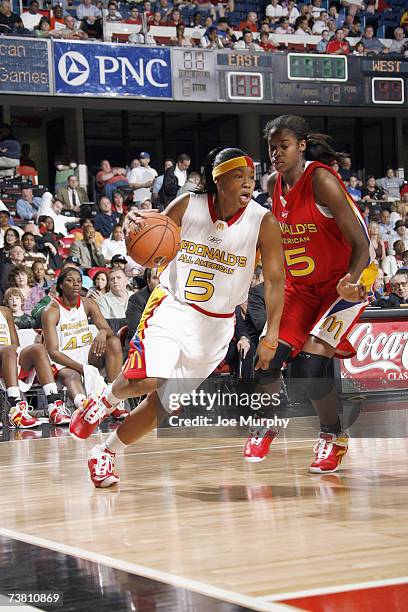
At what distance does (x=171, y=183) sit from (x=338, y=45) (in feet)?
21.7

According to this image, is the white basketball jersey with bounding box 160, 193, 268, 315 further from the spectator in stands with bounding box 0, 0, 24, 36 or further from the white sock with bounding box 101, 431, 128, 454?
the spectator in stands with bounding box 0, 0, 24, 36

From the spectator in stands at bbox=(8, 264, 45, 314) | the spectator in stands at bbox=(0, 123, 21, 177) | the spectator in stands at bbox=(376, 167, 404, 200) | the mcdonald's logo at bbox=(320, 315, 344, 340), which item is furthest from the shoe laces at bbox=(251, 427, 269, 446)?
the spectator in stands at bbox=(376, 167, 404, 200)

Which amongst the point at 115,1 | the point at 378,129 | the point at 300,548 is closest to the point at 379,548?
the point at 300,548

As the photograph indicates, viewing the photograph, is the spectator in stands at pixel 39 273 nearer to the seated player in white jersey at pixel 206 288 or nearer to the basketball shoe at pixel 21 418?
the basketball shoe at pixel 21 418

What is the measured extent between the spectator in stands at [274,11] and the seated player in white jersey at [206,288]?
716 inches

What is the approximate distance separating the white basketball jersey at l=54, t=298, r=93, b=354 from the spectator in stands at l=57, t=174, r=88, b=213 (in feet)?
24.7

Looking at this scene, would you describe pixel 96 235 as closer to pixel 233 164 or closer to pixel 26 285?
pixel 26 285

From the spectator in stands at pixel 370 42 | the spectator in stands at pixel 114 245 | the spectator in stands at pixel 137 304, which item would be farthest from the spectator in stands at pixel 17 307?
the spectator in stands at pixel 370 42

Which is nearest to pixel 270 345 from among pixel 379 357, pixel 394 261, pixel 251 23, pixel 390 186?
pixel 379 357

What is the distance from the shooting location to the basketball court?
9.32 feet

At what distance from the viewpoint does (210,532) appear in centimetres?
385

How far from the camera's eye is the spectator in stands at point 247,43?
20.4 m

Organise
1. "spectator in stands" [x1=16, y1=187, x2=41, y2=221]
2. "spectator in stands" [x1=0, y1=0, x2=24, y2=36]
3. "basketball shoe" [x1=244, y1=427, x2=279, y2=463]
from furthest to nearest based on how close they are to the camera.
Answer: "spectator in stands" [x1=0, y1=0, x2=24, y2=36]
"spectator in stands" [x1=16, y1=187, x2=41, y2=221]
"basketball shoe" [x1=244, y1=427, x2=279, y2=463]

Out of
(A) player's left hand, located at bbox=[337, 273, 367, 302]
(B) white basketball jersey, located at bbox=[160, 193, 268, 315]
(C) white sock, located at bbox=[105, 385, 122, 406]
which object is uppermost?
(B) white basketball jersey, located at bbox=[160, 193, 268, 315]
